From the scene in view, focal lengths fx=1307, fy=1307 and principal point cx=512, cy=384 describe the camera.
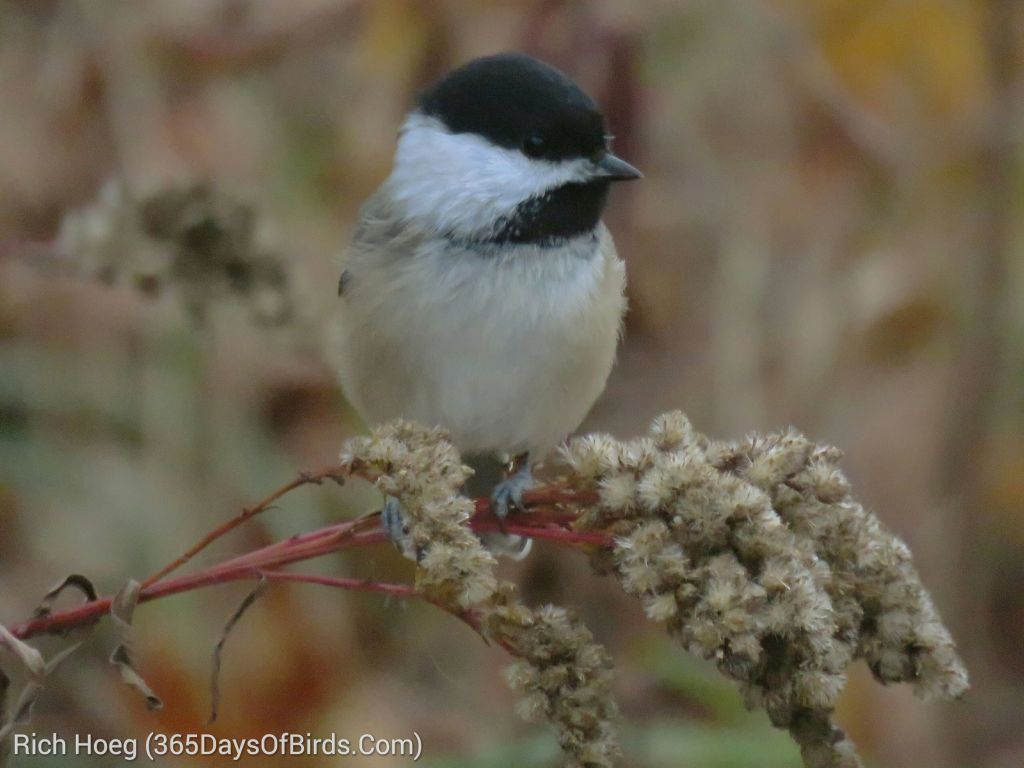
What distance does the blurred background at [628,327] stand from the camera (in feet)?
8.12

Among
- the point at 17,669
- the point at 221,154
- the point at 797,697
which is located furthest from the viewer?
the point at 221,154

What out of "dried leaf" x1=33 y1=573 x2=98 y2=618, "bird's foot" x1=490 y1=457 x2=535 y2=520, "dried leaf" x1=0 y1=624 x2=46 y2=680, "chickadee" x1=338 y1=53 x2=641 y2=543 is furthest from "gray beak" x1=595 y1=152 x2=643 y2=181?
"dried leaf" x1=0 y1=624 x2=46 y2=680

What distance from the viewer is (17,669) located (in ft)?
7.14

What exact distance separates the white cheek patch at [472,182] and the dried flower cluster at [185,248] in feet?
0.94

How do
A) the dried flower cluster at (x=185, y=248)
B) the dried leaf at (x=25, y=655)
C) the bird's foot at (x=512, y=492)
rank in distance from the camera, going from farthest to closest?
1. the dried flower cluster at (x=185, y=248)
2. the bird's foot at (x=512, y=492)
3. the dried leaf at (x=25, y=655)

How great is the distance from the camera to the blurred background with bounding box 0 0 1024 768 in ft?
8.12

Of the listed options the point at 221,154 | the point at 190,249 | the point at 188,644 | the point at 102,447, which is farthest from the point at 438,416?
the point at 221,154

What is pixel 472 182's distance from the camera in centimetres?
193

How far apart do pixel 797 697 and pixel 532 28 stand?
1833 mm

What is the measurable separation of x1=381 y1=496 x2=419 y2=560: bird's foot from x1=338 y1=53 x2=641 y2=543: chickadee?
0.39m

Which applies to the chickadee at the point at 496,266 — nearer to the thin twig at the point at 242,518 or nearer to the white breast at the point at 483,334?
the white breast at the point at 483,334

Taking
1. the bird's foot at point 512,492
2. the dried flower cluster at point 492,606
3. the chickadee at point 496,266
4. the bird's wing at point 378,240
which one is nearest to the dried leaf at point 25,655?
the dried flower cluster at point 492,606

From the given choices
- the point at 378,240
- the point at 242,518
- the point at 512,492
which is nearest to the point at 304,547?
the point at 242,518

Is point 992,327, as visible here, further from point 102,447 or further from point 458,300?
point 102,447
